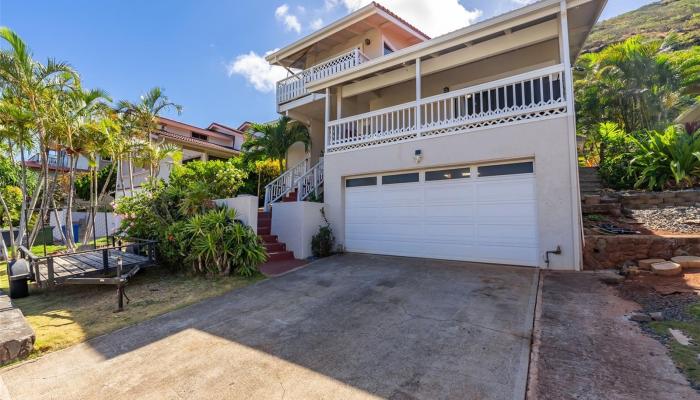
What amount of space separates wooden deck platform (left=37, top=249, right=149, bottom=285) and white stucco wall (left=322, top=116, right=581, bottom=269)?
6543 millimetres

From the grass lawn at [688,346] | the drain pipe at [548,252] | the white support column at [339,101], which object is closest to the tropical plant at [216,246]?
the white support column at [339,101]

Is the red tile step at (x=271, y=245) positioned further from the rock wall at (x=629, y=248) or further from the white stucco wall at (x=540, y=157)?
the rock wall at (x=629, y=248)

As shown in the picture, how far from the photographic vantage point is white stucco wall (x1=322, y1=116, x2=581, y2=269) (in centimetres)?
632

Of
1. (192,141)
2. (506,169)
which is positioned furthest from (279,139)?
(506,169)

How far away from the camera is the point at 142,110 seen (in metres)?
12.9

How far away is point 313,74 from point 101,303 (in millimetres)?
10353

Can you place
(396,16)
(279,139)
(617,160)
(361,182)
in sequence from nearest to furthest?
(361,182) → (617,160) → (396,16) → (279,139)

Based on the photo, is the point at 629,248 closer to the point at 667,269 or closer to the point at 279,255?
the point at 667,269

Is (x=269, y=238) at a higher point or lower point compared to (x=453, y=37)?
lower

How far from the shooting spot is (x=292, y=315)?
181 inches

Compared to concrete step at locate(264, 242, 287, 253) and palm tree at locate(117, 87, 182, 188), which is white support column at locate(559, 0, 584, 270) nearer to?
concrete step at locate(264, 242, 287, 253)

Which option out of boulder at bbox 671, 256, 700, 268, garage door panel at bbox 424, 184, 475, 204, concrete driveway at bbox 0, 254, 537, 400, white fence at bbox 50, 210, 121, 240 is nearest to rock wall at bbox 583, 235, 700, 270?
boulder at bbox 671, 256, 700, 268

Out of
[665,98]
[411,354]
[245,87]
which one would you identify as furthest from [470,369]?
[665,98]

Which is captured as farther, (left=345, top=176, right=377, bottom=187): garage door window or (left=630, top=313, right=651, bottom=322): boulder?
(left=345, top=176, right=377, bottom=187): garage door window
